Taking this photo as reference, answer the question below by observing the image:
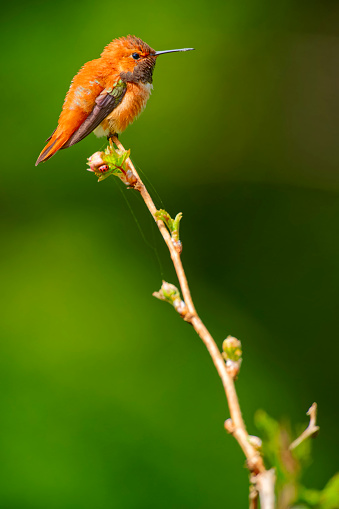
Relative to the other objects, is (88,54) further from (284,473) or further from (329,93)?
(284,473)

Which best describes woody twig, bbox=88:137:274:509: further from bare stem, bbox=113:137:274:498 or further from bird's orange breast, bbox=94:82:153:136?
bird's orange breast, bbox=94:82:153:136

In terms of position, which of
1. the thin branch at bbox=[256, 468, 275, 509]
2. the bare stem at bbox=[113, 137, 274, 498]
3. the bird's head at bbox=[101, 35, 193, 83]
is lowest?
the thin branch at bbox=[256, 468, 275, 509]

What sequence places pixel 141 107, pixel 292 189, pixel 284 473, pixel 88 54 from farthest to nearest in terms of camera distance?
pixel 292 189, pixel 88 54, pixel 141 107, pixel 284 473

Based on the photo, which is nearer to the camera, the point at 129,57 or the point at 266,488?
the point at 266,488

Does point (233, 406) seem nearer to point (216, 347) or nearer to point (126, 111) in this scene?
point (216, 347)

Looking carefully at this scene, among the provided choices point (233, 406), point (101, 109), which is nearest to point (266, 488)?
point (233, 406)

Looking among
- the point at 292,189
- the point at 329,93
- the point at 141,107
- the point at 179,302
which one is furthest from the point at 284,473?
the point at 329,93

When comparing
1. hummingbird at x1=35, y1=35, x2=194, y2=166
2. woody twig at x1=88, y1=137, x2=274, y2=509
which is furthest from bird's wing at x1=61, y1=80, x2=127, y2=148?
woody twig at x1=88, y1=137, x2=274, y2=509
